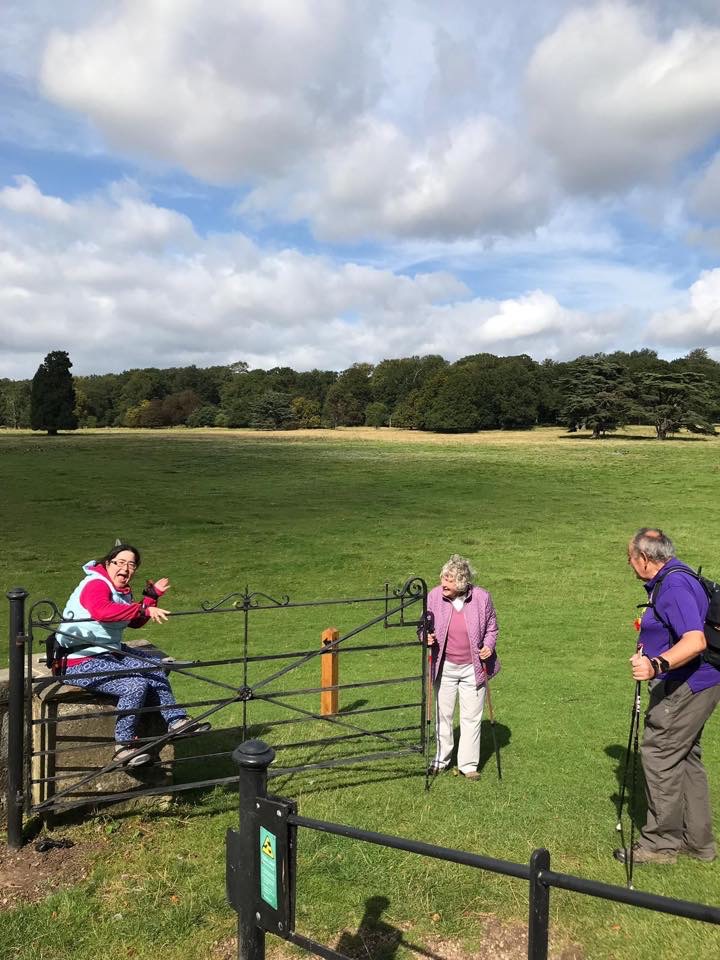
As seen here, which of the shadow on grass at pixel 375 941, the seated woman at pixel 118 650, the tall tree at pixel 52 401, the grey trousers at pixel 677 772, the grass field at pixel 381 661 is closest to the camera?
the shadow on grass at pixel 375 941

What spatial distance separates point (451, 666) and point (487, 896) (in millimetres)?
2320

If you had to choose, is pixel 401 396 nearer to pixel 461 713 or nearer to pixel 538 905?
pixel 461 713

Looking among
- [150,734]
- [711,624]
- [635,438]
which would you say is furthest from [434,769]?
[635,438]

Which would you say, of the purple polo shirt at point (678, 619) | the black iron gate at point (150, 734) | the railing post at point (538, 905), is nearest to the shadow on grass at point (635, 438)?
the black iron gate at point (150, 734)

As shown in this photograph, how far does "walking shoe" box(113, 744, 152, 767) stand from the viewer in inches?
230

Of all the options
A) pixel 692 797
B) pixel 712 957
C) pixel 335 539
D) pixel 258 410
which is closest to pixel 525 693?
pixel 692 797

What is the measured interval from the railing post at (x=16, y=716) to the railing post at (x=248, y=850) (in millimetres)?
2681

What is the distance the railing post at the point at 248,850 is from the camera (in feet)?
11.0

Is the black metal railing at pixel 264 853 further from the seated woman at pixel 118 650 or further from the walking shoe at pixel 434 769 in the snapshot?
the walking shoe at pixel 434 769

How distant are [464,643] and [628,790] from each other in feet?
6.97

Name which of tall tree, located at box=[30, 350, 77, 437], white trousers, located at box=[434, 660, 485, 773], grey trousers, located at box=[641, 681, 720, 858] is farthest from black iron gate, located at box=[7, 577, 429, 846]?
tall tree, located at box=[30, 350, 77, 437]

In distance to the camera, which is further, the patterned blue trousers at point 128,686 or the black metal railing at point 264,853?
the patterned blue trousers at point 128,686

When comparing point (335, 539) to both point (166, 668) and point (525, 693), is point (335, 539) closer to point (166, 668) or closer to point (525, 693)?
point (525, 693)

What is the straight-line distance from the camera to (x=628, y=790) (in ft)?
23.9
